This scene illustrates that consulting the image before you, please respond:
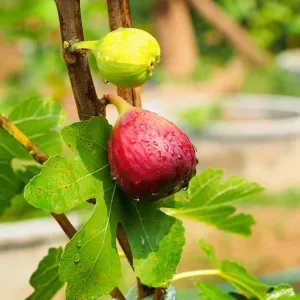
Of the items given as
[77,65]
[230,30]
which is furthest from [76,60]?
[230,30]

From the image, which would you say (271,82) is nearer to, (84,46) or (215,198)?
(215,198)

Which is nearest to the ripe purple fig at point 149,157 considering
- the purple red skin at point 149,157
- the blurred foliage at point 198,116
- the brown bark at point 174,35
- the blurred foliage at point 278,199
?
the purple red skin at point 149,157

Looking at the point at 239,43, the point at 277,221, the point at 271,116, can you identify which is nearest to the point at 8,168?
the point at 277,221

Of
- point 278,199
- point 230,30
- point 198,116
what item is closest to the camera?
point 278,199

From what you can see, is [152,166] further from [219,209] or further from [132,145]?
[219,209]

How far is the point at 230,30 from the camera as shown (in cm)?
638

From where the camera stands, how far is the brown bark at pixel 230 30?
6.21 m

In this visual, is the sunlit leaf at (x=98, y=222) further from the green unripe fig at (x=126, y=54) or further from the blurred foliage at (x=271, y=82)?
the blurred foliage at (x=271, y=82)

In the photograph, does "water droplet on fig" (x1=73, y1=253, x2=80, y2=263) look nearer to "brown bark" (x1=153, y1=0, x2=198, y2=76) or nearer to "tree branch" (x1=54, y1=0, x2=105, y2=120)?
"tree branch" (x1=54, y1=0, x2=105, y2=120)

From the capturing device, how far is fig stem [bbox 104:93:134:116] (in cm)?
49

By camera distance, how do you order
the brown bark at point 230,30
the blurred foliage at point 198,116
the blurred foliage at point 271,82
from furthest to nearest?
the brown bark at point 230,30, the blurred foliage at point 271,82, the blurred foliage at point 198,116

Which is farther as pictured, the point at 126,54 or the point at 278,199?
the point at 278,199

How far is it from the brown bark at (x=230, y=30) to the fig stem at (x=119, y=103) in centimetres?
573

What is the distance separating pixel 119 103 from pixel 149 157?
0.20 feet
